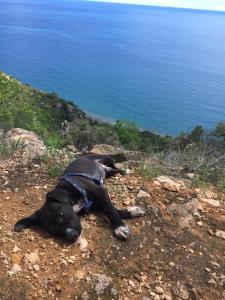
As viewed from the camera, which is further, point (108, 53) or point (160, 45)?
point (160, 45)

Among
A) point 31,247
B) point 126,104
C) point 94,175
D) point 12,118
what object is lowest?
point 126,104

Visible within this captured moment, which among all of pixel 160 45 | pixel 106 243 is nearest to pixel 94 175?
pixel 106 243

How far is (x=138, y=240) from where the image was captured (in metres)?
4.70

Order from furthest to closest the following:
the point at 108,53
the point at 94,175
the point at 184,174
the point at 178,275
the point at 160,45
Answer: the point at 160,45 → the point at 108,53 → the point at 184,174 → the point at 94,175 → the point at 178,275

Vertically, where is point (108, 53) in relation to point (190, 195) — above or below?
below

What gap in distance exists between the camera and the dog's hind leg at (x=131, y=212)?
5089 millimetres

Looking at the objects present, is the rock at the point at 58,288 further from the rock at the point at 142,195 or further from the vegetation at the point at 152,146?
the vegetation at the point at 152,146

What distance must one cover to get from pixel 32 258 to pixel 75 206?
851 mm

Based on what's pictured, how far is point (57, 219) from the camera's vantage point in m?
4.52

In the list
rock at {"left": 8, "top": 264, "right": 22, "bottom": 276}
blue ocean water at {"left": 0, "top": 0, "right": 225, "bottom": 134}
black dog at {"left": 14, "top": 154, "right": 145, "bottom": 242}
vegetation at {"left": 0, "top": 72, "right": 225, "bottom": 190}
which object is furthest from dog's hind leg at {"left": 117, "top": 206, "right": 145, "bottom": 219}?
blue ocean water at {"left": 0, "top": 0, "right": 225, "bottom": 134}

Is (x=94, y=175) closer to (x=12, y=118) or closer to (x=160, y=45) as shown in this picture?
(x=12, y=118)

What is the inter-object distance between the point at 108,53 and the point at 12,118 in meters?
80.9

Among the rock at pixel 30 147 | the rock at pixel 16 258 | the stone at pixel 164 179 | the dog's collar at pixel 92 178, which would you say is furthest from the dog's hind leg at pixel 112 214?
the rock at pixel 30 147

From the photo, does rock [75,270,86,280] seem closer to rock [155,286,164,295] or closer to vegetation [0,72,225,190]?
rock [155,286,164,295]
